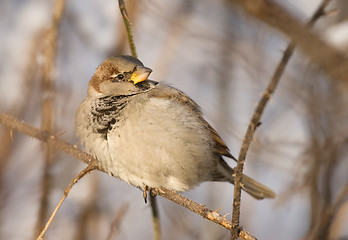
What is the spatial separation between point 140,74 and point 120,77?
130 millimetres

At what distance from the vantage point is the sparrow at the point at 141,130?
224 cm

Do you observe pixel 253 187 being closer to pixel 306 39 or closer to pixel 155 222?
pixel 155 222

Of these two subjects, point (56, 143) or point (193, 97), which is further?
point (193, 97)

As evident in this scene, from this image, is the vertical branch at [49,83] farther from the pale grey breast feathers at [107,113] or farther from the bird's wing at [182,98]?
the bird's wing at [182,98]

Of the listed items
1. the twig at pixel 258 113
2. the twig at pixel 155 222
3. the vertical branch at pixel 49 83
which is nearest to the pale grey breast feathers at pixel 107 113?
the vertical branch at pixel 49 83

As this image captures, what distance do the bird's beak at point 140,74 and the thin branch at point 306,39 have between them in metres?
1.56

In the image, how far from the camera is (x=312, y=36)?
3.57 metres

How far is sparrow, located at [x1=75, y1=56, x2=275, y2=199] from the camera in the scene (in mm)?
2238

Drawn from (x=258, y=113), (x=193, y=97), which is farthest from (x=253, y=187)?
(x=258, y=113)

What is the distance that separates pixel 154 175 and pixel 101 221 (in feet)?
3.74

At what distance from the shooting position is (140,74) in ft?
7.66

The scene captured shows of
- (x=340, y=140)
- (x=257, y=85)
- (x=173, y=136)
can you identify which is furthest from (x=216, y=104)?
(x=173, y=136)

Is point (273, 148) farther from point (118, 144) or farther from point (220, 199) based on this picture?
point (118, 144)

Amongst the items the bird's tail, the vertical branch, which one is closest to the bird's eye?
the vertical branch
